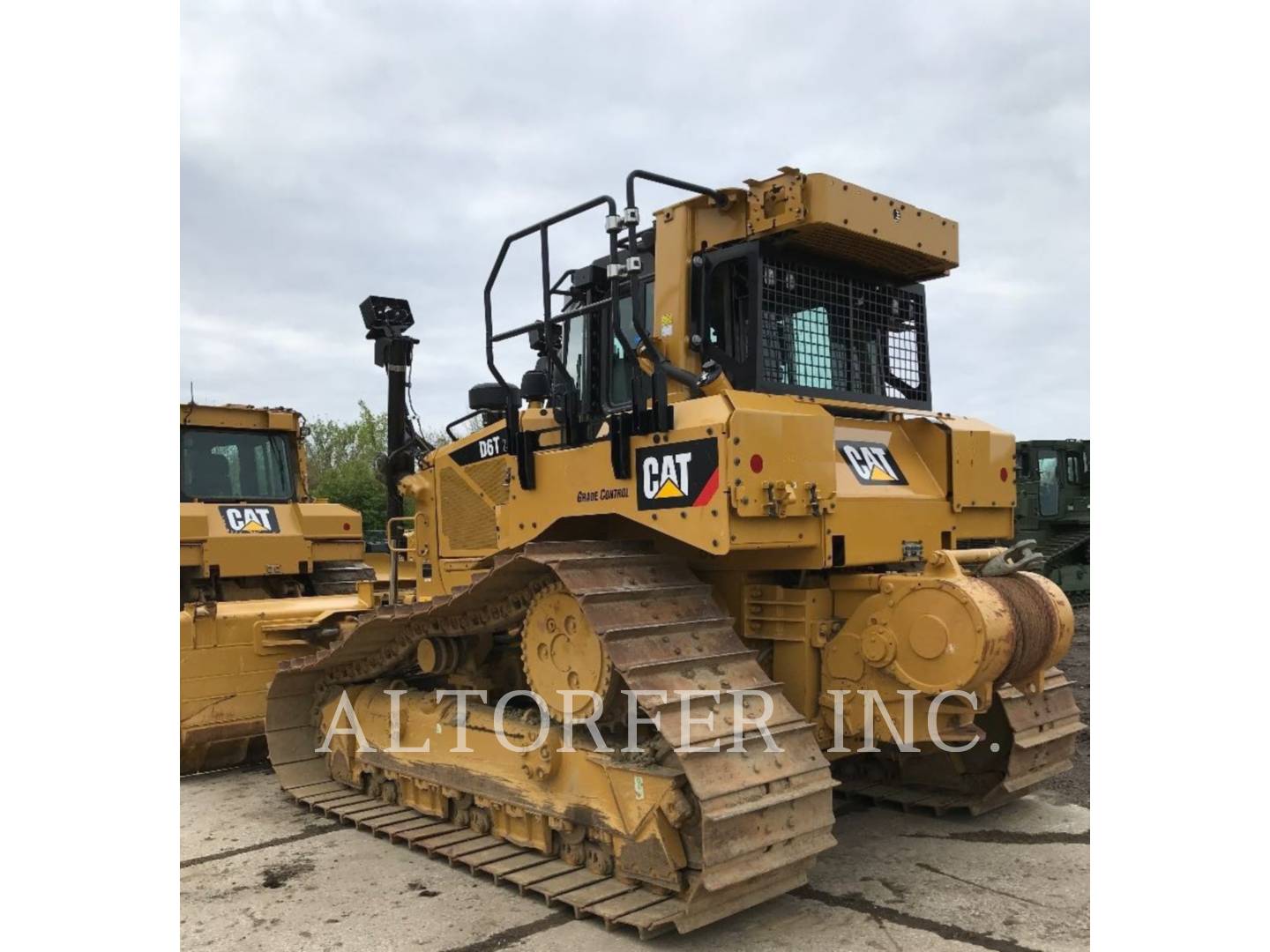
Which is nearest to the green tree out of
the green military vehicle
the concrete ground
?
the green military vehicle

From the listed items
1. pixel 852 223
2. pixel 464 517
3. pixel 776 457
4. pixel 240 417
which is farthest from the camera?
pixel 240 417

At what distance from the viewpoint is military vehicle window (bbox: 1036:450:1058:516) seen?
61.8 ft

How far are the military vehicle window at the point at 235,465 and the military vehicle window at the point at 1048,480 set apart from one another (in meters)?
13.6

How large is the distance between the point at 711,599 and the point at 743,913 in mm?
1434

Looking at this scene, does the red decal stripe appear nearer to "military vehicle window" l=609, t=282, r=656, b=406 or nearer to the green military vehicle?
"military vehicle window" l=609, t=282, r=656, b=406

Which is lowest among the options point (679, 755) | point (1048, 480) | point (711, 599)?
point (679, 755)

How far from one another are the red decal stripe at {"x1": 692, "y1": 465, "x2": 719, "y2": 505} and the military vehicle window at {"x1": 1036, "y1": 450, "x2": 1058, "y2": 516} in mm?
15707

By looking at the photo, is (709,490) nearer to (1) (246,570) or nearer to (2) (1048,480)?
(1) (246,570)

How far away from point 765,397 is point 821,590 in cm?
103

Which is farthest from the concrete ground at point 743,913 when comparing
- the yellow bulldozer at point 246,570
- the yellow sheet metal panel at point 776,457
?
the yellow sheet metal panel at point 776,457

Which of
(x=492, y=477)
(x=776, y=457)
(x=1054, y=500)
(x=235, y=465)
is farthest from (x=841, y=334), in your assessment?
(x=1054, y=500)

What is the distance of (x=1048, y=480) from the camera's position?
18938mm

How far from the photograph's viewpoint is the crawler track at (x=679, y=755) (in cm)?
422

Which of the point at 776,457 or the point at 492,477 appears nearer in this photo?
the point at 776,457
